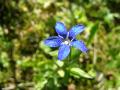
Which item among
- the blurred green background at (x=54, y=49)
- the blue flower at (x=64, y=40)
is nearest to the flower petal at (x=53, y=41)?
the blue flower at (x=64, y=40)

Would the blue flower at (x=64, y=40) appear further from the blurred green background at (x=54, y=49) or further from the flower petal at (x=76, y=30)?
the blurred green background at (x=54, y=49)

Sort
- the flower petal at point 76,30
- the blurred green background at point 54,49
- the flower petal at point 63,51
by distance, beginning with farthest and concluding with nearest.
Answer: the blurred green background at point 54,49, the flower petal at point 76,30, the flower petal at point 63,51

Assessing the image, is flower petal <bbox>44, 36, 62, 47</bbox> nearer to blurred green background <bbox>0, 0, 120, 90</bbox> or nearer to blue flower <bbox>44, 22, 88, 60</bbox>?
blue flower <bbox>44, 22, 88, 60</bbox>

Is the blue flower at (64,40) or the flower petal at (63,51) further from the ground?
the blue flower at (64,40)

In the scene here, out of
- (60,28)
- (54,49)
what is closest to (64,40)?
(60,28)

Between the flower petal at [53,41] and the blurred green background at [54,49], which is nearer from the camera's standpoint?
the flower petal at [53,41]

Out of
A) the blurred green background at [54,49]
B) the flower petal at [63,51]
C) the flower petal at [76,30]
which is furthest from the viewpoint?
the blurred green background at [54,49]
